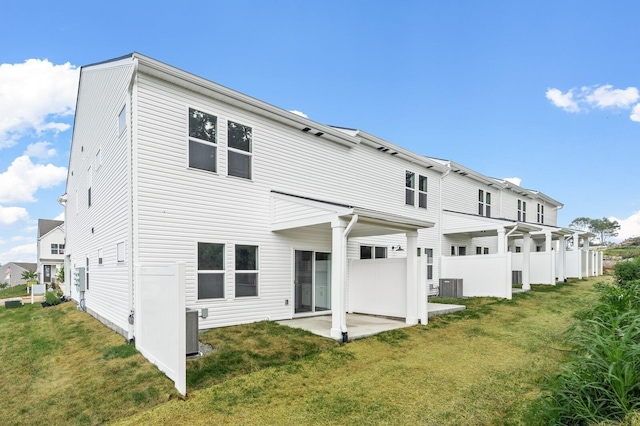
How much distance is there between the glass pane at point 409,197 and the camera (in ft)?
50.0

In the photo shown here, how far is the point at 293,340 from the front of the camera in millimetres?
7594

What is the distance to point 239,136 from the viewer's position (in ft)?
31.2

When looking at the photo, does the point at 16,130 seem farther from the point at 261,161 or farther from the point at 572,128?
the point at 572,128

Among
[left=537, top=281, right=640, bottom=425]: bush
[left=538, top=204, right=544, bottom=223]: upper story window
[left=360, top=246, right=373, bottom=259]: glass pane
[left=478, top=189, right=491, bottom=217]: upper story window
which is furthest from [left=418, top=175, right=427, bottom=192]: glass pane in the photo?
[left=538, top=204, right=544, bottom=223]: upper story window

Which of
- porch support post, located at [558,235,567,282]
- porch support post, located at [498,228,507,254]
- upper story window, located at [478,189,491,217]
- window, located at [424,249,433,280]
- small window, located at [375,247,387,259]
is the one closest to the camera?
small window, located at [375,247,387,259]

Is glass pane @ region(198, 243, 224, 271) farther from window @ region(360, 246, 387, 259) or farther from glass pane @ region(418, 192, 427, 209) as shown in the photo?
glass pane @ region(418, 192, 427, 209)

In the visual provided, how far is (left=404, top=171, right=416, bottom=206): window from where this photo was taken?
50.0ft

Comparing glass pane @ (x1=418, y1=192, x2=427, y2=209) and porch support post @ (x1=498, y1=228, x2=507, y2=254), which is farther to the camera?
glass pane @ (x1=418, y1=192, x2=427, y2=209)

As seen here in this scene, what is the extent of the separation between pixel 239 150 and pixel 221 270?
3.08 metres

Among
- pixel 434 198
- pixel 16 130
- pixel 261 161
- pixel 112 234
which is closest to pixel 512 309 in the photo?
pixel 434 198

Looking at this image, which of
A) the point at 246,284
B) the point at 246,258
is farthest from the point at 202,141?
the point at 246,284

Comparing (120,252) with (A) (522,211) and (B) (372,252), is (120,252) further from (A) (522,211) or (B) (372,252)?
(A) (522,211)

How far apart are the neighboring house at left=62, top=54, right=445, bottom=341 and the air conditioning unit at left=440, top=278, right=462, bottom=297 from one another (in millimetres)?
5362

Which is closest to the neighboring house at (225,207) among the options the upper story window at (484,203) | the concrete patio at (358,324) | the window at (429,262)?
the concrete patio at (358,324)
